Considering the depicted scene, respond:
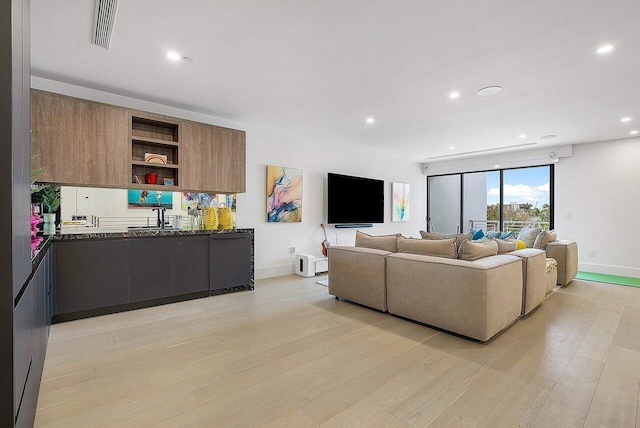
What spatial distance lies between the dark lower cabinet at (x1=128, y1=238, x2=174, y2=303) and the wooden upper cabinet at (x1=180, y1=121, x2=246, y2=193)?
89 centimetres

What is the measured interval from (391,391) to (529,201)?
657 cm

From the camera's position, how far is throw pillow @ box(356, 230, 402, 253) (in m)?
3.66

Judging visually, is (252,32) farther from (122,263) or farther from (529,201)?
(529,201)

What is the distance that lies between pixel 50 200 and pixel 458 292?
4353 mm

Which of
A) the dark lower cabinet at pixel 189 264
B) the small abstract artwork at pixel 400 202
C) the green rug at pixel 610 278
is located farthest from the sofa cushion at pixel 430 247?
the small abstract artwork at pixel 400 202

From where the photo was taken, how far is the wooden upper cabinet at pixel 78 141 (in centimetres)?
320

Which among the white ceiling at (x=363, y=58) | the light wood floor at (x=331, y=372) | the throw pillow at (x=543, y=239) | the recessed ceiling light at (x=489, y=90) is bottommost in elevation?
the light wood floor at (x=331, y=372)

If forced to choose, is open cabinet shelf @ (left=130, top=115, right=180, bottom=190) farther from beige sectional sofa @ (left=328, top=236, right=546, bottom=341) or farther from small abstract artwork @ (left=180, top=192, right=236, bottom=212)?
beige sectional sofa @ (left=328, top=236, right=546, bottom=341)

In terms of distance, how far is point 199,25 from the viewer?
7.91ft

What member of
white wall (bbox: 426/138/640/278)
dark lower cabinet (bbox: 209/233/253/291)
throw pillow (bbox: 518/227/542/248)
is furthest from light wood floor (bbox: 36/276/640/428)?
white wall (bbox: 426/138/640/278)

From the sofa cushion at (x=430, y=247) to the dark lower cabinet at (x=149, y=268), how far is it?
8.98ft

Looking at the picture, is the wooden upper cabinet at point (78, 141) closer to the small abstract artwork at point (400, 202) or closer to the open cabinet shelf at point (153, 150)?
the open cabinet shelf at point (153, 150)

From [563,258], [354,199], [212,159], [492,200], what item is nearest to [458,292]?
[563,258]

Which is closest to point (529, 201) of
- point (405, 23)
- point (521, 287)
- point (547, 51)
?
point (521, 287)
